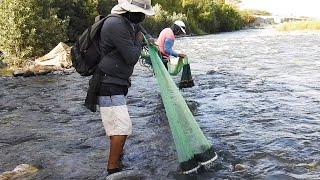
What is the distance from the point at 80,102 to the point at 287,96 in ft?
19.1

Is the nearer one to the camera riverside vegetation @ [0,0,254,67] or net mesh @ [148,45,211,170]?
net mesh @ [148,45,211,170]

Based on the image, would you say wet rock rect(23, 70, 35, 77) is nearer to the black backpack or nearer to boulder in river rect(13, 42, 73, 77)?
boulder in river rect(13, 42, 73, 77)

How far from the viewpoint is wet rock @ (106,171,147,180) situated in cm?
598

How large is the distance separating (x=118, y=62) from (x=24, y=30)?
2004cm

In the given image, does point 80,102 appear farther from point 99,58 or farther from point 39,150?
point 99,58

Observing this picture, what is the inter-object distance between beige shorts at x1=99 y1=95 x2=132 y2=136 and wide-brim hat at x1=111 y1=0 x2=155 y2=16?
111 centimetres

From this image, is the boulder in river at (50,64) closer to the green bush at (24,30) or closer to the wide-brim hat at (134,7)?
the green bush at (24,30)

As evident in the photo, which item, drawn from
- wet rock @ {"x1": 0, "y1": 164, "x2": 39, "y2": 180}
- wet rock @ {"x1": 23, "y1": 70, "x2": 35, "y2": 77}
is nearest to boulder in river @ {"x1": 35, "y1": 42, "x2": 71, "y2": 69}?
wet rock @ {"x1": 23, "y1": 70, "x2": 35, "y2": 77}

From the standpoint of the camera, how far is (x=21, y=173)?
6363 mm

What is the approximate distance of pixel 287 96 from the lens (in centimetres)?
1197

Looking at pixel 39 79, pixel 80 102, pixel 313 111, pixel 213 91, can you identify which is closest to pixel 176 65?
pixel 213 91

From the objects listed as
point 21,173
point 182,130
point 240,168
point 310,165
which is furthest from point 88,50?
point 310,165

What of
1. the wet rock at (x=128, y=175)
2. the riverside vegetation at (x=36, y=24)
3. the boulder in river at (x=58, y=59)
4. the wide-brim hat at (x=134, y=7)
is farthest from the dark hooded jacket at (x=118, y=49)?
the riverside vegetation at (x=36, y=24)

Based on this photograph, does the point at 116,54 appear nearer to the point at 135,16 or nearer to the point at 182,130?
the point at 135,16
